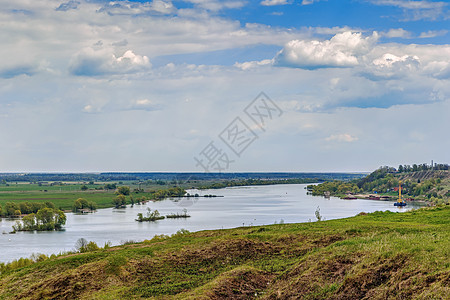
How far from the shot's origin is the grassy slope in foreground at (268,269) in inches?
309

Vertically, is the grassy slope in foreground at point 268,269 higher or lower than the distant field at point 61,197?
higher

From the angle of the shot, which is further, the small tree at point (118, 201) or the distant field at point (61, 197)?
the small tree at point (118, 201)

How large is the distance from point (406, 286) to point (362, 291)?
769mm

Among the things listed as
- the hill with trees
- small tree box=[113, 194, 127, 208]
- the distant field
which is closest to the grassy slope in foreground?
the distant field

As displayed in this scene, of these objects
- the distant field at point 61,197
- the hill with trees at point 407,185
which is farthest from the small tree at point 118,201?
the hill with trees at point 407,185

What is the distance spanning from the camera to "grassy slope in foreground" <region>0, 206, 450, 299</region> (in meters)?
7.86

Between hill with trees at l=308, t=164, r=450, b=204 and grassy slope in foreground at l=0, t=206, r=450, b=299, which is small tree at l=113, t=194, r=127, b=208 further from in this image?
grassy slope in foreground at l=0, t=206, r=450, b=299

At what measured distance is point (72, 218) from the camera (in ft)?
214

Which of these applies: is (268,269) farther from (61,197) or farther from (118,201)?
(61,197)

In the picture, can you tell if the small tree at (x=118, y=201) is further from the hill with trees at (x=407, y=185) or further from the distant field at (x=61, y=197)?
the hill with trees at (x=407, y=185)

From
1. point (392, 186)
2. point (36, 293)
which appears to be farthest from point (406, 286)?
point (392, 186)

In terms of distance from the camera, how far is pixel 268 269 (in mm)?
10625

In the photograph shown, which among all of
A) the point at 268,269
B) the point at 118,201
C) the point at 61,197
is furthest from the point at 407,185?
the point at 268,269

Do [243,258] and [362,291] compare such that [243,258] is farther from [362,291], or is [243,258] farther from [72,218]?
[72,218]
